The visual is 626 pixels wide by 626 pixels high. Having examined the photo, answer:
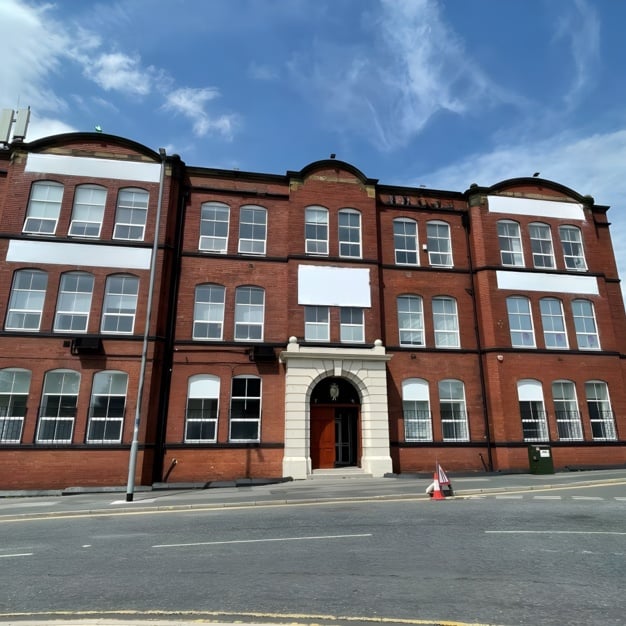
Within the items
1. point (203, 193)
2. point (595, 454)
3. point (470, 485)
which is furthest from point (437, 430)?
point (203, 193)

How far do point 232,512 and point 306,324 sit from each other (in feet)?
32.3

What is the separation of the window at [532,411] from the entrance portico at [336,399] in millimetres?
6462

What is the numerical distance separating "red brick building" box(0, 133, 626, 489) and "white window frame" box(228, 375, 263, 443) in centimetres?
9

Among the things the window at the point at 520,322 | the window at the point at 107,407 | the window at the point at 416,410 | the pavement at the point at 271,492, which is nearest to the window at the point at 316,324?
the window at the point at 416,410

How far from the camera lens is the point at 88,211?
64.5ft

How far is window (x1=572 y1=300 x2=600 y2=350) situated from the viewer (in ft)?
72.3

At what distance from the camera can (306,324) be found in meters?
20.0

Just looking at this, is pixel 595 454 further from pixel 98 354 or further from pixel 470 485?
pixel 98 354

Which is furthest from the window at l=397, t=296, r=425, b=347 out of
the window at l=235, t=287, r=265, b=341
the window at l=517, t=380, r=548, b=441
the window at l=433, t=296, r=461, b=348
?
the window at l=235, t=287, r=265, b=341

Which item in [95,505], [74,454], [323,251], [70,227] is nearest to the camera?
[95,505]

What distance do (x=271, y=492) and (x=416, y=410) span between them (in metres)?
8.20

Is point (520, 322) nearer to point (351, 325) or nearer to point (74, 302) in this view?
point (351, 325)

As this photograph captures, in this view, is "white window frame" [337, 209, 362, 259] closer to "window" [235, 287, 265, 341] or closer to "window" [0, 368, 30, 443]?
"window" [235, 287, 265, 341]

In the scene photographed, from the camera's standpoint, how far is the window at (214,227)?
2080cm
